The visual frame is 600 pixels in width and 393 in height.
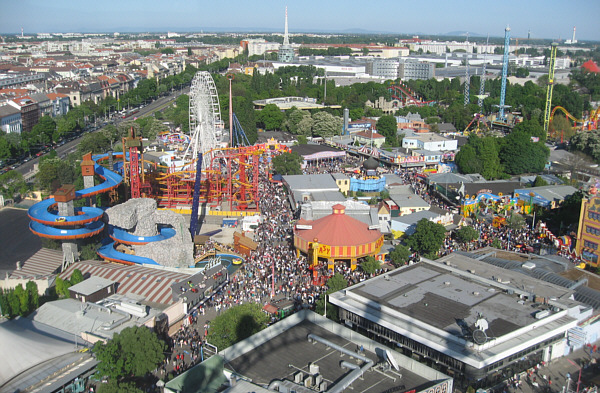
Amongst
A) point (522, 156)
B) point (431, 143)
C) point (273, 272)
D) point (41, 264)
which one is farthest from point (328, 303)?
point (431, 143)

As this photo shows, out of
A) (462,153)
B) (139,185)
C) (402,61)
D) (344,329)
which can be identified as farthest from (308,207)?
(402,61)

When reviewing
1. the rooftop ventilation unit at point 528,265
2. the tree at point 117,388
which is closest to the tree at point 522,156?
the rooftop ventilation unit at point 528,265

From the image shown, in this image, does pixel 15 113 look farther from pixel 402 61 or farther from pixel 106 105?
pixel 402 61

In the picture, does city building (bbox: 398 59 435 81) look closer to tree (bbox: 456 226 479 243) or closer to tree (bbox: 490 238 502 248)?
tree (bbox: 456 226 479 243)

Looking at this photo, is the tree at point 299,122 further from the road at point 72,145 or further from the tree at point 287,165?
the road at point 72,145

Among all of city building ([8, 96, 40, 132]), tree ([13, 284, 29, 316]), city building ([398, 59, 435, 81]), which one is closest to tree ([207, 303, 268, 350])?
tree ([13, 284, 29, 316])

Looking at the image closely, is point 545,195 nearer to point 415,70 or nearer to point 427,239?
point 427,239
